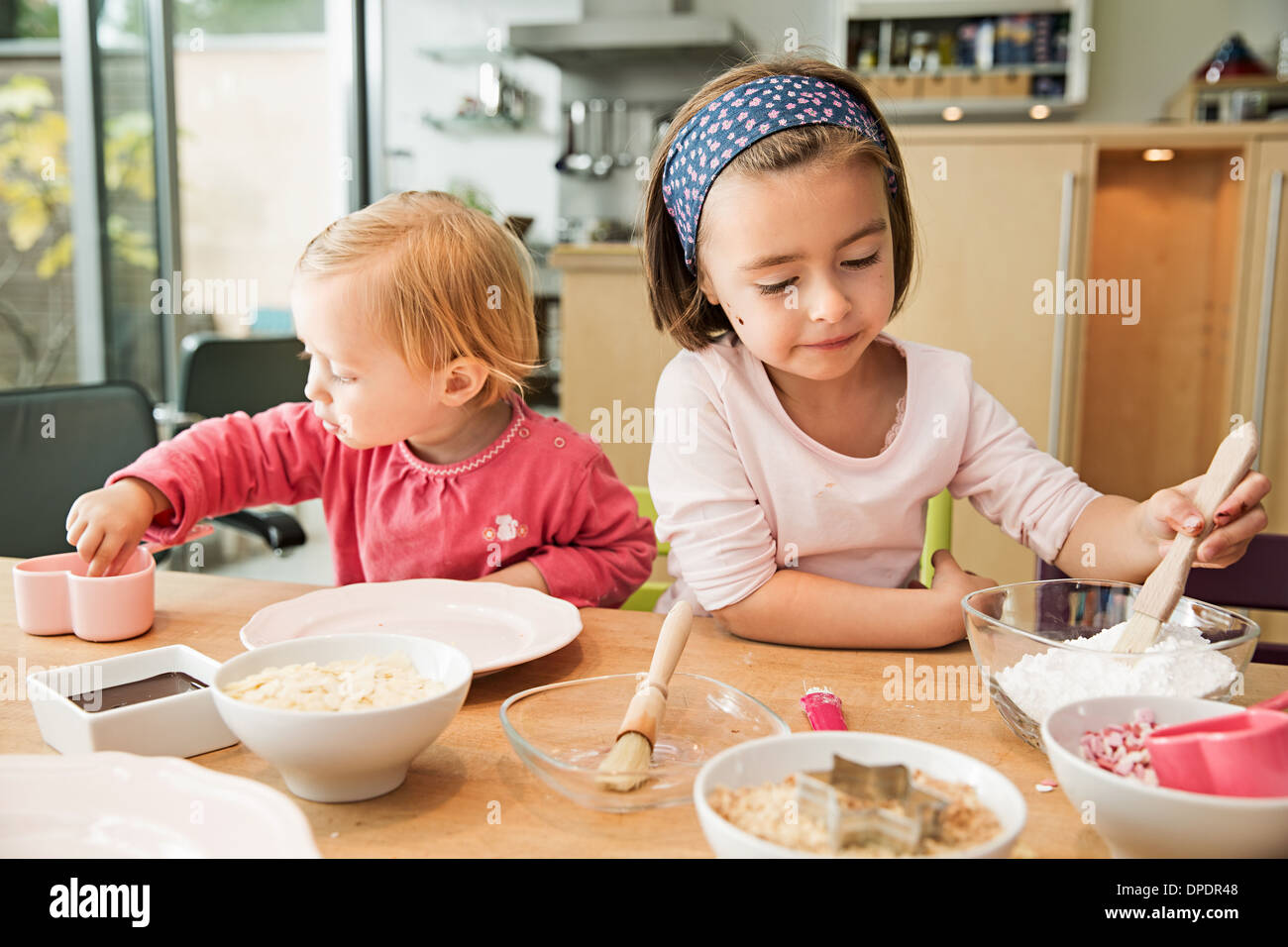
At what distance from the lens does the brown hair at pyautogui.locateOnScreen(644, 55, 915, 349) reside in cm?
103

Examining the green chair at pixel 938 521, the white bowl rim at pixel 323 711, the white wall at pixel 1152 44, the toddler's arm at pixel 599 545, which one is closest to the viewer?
the white bowl rim at pixel 323 711

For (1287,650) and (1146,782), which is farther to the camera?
(1287,650)

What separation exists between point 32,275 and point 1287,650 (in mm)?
3104

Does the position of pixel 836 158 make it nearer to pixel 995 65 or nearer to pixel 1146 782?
pixel 1146 782

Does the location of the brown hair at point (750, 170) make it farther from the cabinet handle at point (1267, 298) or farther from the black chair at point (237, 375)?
the cabinet handle at point (1267, 298)

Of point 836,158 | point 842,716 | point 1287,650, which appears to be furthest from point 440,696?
point 1287,650

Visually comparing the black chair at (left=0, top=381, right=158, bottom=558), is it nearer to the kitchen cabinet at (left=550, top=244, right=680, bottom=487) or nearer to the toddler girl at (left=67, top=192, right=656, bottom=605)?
the toddler girl at (left=67, top=192, right=656, bottom=605)

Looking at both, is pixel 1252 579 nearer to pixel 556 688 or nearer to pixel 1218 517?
pixel 1218 517

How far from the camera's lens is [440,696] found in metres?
0.65

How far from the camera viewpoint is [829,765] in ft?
1.96

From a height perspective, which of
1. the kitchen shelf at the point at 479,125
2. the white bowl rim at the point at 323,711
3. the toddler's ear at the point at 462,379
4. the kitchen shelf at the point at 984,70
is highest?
the kitchen shelf at the point at 984,70

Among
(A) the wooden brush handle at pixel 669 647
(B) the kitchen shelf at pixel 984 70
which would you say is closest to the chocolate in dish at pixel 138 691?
(A) the wooden brush handle at pixel 669 647

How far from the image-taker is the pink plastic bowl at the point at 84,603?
101 centimetres

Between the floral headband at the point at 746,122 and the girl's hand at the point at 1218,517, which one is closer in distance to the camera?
the girl's hand at the point at 1218,517
